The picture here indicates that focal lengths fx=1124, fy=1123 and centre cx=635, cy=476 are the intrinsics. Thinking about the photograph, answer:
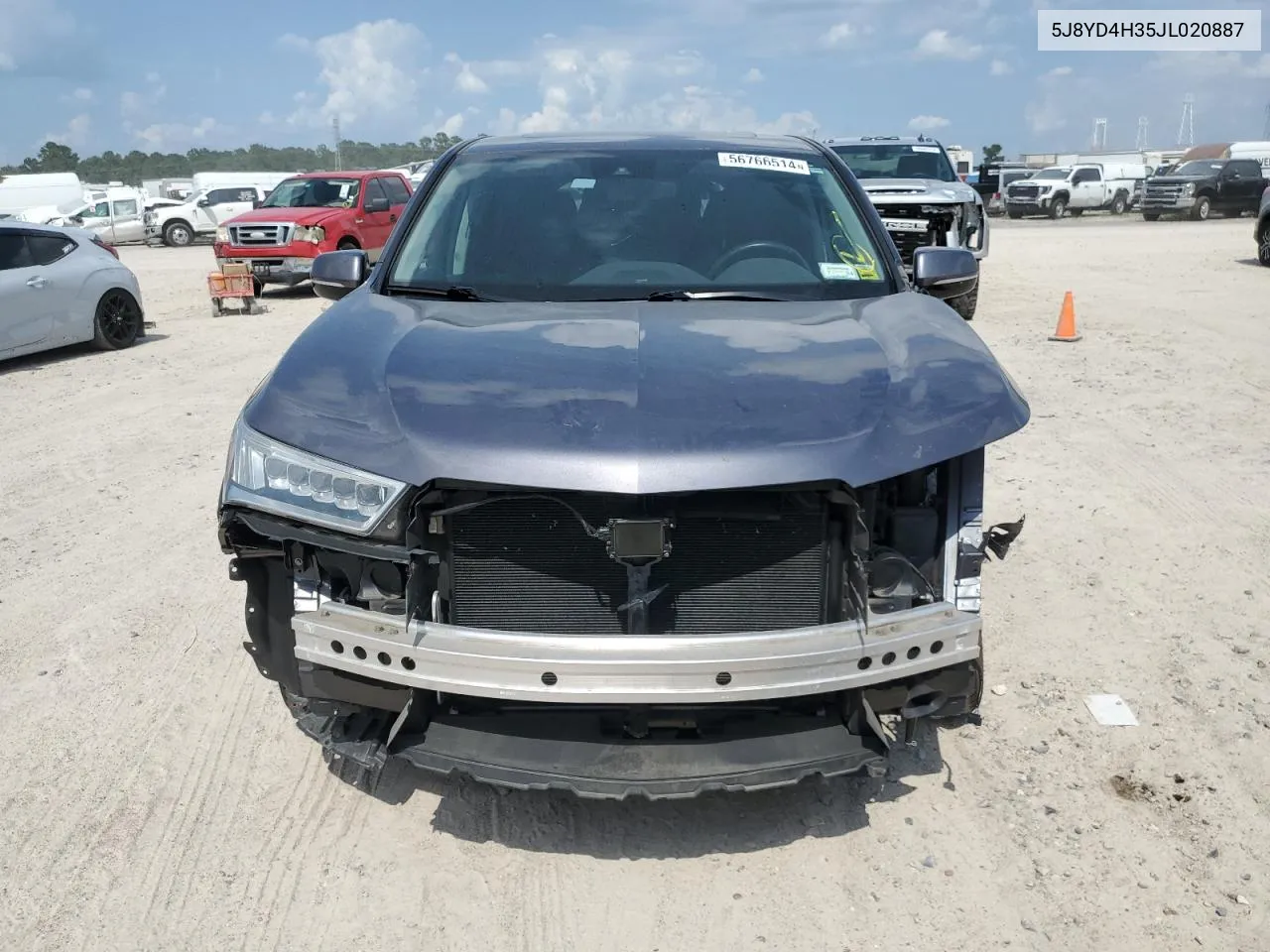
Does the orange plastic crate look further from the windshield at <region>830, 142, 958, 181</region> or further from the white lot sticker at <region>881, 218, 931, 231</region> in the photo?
the white lot sticker at <region>881, 218, 931, 231</region>

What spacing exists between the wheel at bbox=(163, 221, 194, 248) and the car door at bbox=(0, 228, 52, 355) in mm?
22116

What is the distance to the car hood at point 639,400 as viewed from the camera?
260 cm

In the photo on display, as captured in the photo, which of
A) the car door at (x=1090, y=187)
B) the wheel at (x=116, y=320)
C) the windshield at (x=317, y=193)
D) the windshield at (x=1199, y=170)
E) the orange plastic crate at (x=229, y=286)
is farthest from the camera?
the car door at (x=1090, y=187)

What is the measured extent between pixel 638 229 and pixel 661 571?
1.75m

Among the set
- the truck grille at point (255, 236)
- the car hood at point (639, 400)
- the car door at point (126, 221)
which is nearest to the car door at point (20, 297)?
the truck grille at point (255, 236)

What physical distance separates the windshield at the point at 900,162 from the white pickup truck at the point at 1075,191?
87.7 feet

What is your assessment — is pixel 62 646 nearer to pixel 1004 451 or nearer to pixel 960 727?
pixel 960 727

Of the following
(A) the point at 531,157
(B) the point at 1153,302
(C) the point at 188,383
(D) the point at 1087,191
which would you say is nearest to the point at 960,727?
(A) the point at 531,157

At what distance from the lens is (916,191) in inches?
461

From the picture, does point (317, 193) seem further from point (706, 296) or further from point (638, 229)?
point (706, 296)

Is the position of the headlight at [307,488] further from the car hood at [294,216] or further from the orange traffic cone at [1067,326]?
the car hood at [294,216]

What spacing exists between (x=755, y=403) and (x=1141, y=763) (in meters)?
1.83

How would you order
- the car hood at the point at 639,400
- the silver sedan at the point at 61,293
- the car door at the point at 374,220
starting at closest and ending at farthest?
the car hood at the point at 639,400
the silver sedan at the point at 61,293
the car door at the point at 374,220

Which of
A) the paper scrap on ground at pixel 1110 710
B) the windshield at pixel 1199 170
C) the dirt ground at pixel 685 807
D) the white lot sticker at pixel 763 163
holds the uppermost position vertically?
the white lot sticker at pixel 763 163
